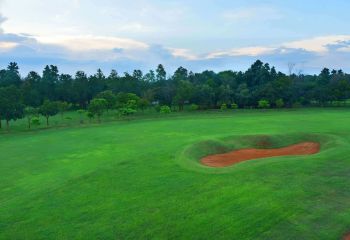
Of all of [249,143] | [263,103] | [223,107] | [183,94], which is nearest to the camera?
[249,143]

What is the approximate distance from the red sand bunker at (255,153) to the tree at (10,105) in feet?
116

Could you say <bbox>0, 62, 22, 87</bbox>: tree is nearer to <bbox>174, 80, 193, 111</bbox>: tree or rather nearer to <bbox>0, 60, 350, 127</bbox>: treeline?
<bbox>0, 60, 350, 127</bbox>: treeline

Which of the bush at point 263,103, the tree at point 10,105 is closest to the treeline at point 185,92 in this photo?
the bush at point 263,103

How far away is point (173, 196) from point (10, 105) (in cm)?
4151

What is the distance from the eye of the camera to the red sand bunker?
2608 cm

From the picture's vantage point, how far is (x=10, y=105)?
52969mm

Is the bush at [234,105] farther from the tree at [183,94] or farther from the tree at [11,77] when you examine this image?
the tree at [11,77]

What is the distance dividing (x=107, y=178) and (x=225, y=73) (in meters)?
78.5

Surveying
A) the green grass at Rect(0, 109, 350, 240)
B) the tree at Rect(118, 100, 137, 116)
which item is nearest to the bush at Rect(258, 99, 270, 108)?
the tree at Rect(118, 100, 137, 116)

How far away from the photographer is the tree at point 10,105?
5266 centimetres

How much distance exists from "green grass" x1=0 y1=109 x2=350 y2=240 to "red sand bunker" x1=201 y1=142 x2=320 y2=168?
1189 millimetres

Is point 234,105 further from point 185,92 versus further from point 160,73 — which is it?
point 160,73

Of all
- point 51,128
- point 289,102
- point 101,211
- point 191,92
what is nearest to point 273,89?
point 289,102

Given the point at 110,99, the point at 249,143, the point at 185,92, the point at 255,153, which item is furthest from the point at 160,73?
the point at 255,153
